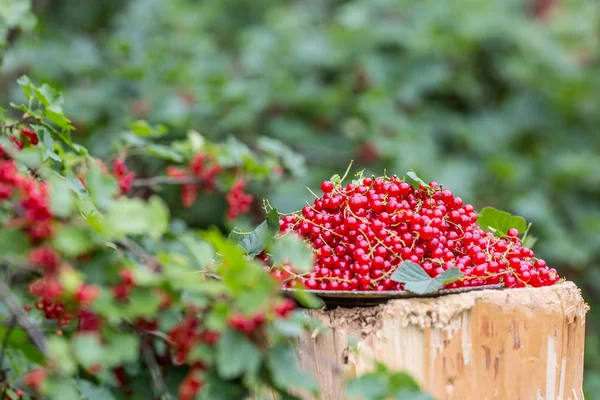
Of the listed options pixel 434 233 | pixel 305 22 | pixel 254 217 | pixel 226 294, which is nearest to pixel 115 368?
pixel 226 294

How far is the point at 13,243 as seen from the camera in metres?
0.71

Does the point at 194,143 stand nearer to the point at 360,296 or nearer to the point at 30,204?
the point at 360,296

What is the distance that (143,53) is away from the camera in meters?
3.02

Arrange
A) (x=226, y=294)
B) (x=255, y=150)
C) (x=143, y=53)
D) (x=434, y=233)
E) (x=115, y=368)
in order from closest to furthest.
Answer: (x=226, y=294)
(x=115, y=368)
(x=434, y=233)
(x=143, y=53)
(x=255, y=150)

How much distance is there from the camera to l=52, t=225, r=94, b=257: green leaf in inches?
26.8

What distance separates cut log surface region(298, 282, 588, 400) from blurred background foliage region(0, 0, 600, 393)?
177 centimetres

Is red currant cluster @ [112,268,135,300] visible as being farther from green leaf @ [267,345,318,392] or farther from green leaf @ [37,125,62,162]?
green leaf @ [37,125,62,162]

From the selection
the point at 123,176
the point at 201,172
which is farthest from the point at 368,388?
the point at 201,172

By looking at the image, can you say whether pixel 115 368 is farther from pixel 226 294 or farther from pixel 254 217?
pixel 254 217

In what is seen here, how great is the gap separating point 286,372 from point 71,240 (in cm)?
26

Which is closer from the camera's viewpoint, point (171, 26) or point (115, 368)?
point (115, 368)

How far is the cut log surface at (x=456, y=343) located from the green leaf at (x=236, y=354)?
1.02 feet

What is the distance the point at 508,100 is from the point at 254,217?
60.4 inches

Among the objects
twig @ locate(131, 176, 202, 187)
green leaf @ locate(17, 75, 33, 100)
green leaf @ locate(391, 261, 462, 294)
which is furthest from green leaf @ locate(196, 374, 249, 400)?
twig @ locate(131, 176, 202, 187)
